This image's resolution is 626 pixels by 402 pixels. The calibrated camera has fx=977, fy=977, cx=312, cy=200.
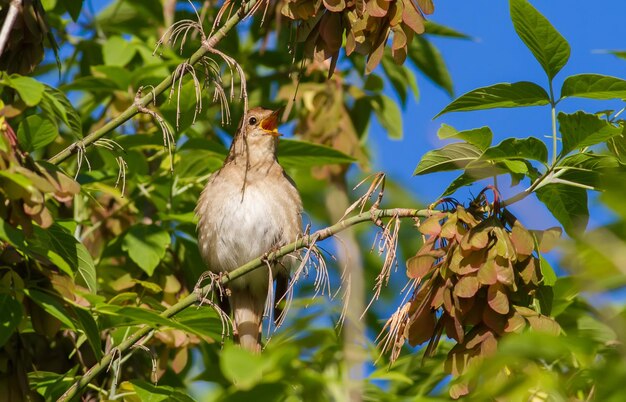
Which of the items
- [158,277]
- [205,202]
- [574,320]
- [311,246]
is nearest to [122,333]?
[158,277]

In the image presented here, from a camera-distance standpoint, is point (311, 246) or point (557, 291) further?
point (557, 291)

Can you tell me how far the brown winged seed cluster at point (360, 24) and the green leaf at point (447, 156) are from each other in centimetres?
33

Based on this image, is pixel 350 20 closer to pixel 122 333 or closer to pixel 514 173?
pixel 514 173

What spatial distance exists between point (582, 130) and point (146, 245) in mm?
2444

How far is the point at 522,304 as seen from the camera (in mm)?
2934

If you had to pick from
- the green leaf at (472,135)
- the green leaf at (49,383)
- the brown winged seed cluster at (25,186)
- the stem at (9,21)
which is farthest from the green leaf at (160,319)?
the green leaf at (472,135)

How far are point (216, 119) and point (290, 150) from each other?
1.51m

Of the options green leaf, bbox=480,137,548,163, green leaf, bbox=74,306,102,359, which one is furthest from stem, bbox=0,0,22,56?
green leaf, bbox=480,137,548,163

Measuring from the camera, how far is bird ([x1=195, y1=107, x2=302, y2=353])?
577 centimetres

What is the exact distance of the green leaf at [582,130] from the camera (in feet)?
10.0

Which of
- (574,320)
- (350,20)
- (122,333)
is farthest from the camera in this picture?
(574,320)

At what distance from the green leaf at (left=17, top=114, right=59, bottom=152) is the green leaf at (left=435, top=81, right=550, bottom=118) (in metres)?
1.59

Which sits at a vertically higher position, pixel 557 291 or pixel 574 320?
pixel 557 291

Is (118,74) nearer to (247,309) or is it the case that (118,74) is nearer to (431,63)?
(247,309)
